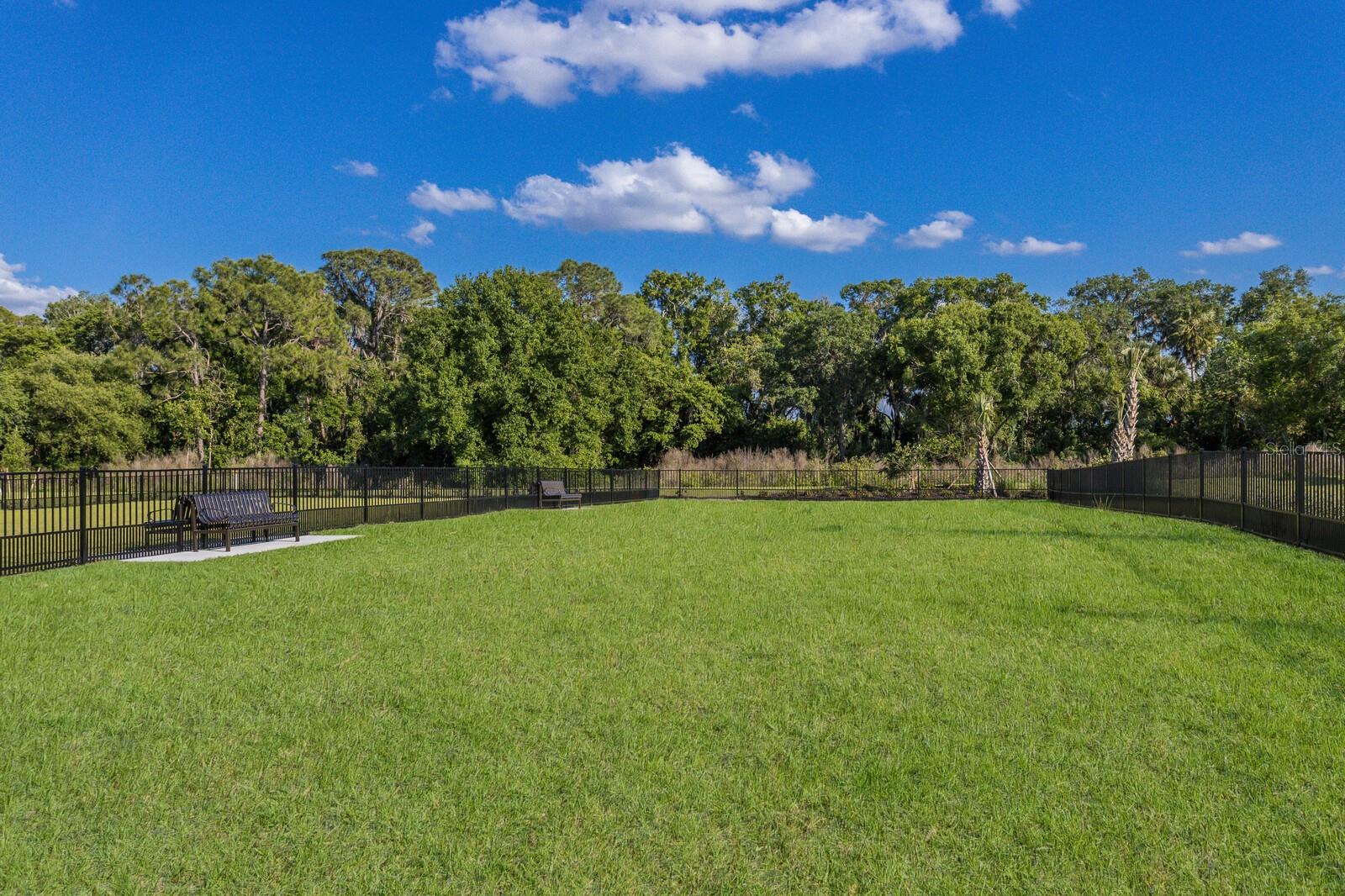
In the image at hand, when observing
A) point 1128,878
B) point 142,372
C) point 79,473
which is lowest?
point 1128,878

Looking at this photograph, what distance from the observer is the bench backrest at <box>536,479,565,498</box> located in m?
22.0

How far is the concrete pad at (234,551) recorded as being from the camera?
1103 centimetres

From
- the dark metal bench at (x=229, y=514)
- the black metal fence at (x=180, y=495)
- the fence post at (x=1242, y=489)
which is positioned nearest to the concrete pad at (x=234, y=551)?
the dark metal bench at (x=229, y=514)

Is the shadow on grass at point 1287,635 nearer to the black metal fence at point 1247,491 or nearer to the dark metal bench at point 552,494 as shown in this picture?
the black metal fence at point 1247,491

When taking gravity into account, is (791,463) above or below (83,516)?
above

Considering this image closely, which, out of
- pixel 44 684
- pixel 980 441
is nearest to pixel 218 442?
pixel 980 441

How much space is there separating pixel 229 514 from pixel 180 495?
80 cm

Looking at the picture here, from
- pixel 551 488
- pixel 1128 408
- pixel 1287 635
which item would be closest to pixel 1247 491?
pixel 1287 635

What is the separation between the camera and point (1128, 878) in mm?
2873

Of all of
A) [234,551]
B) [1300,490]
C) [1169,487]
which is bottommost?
[234,551]

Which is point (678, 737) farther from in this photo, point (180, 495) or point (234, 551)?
point (180, 495)

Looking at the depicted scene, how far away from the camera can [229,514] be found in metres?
12.8

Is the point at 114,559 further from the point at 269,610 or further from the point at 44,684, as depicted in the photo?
the point at 44,684

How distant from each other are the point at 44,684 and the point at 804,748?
514 centimetres
